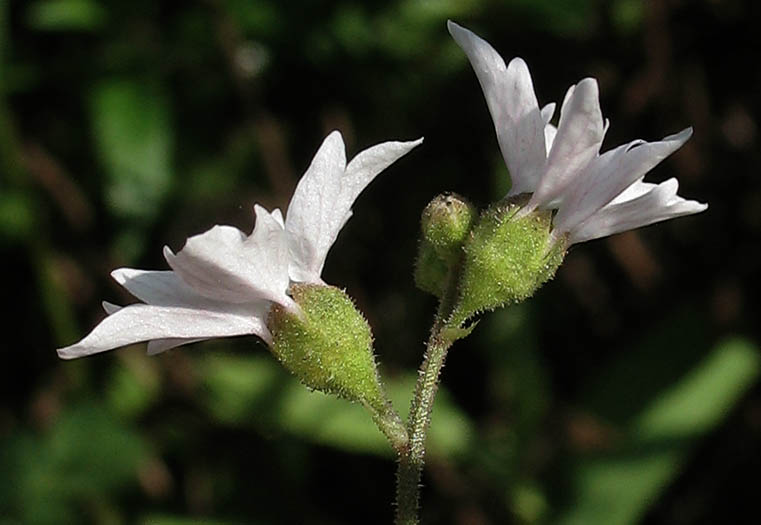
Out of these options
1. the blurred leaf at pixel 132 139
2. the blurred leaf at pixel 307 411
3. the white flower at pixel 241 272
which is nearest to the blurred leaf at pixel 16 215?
the blurred leaf at pixel 132 139

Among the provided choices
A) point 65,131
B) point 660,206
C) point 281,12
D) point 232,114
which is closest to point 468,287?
point 660,206

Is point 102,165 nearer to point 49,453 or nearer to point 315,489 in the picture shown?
point 49,453

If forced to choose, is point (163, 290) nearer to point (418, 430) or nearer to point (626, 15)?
point (418, 430)

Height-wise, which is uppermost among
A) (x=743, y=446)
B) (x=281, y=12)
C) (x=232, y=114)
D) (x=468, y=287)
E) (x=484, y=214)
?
(x=281, y=12)

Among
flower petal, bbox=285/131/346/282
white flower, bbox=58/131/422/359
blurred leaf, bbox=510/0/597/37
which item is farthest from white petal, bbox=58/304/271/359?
blurred leaf, bbox=510/0/597/37

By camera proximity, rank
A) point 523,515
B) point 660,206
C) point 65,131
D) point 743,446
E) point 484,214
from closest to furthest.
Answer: point 660,206, point 484,214, point 523,515, point 743,446, point 65,131
